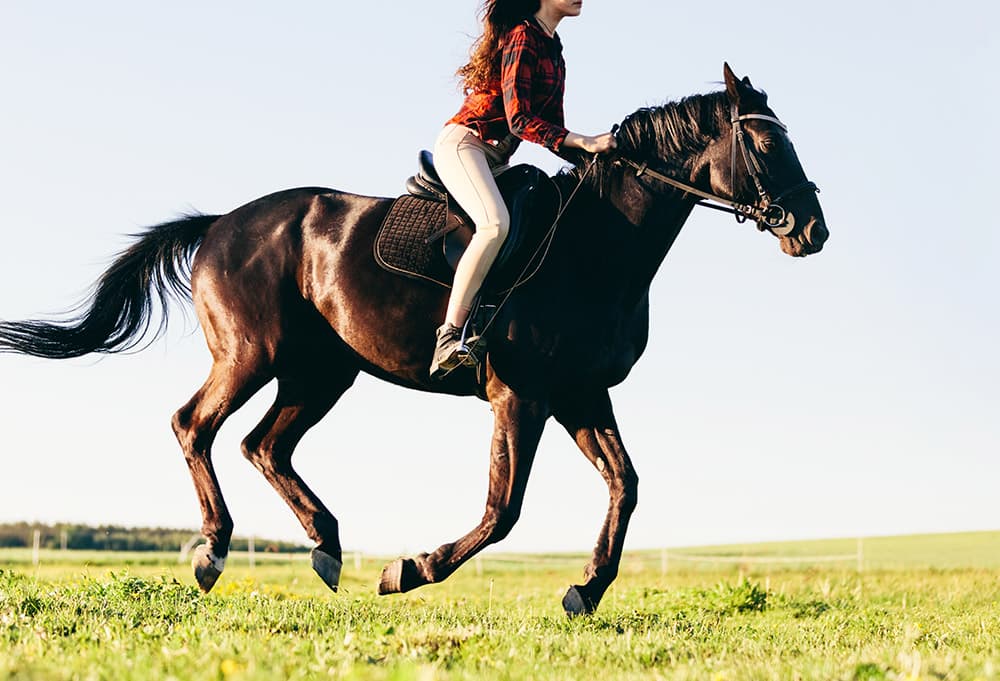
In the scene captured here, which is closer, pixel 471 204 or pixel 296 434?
pixel 471 204

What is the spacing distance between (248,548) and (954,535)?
2415 centimetres

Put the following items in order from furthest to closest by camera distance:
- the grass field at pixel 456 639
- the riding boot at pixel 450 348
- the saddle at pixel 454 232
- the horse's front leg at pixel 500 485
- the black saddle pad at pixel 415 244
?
the black saddle pad at pixel 415 244
the saddle at pixel 454 232
the riding boot at pixel 450 348
the horse's front leg at pixel 500 485
the grass field at pixel 456 639

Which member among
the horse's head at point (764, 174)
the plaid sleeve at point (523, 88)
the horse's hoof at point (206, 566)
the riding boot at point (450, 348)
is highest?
the plaid sleeve at point (523, 88)

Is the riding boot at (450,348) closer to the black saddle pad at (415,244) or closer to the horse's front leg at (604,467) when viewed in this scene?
the black saddle pad at (415,244)

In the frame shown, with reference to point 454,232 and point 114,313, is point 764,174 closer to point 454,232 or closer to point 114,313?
point 454,232

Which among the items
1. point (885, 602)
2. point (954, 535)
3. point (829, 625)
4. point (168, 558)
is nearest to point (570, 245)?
point (829, 625)

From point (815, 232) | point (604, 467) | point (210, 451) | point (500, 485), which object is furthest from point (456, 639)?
point (815, 232)

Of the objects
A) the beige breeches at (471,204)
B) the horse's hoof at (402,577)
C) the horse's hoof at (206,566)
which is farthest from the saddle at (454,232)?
the horse's hoof at (206,566)

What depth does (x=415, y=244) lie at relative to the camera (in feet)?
22.7

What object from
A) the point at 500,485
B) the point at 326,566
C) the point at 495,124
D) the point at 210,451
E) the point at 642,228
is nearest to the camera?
the point at 500,485

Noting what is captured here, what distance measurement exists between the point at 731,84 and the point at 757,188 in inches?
25.2

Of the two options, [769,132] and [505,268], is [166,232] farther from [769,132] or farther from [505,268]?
[769,132]

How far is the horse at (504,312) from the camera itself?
21.5 feet

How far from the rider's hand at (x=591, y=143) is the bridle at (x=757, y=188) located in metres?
0.17
